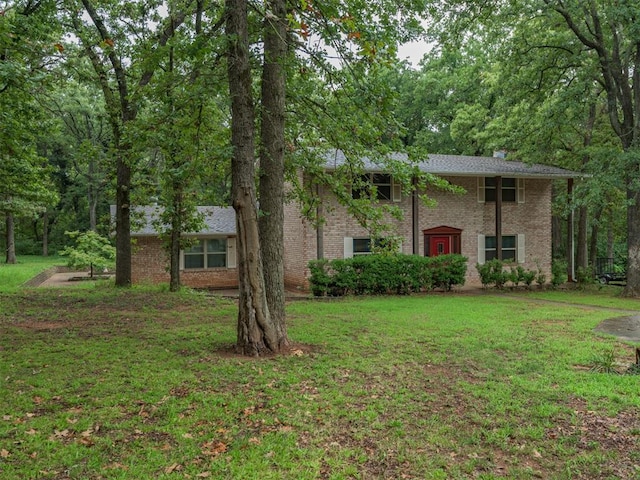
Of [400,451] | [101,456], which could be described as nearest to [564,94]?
[400,451]

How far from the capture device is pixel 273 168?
6.90 m

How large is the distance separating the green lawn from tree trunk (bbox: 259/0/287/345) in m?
0.98

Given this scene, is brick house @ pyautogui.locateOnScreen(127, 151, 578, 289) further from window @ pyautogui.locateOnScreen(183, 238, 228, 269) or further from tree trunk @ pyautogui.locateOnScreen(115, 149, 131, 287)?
tree trunk @ pyautogui.locateOnScreen(115, 149, 131, 287)

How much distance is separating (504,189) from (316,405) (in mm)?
17273

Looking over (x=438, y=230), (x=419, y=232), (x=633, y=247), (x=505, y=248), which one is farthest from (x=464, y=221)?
(x=633, y=247)

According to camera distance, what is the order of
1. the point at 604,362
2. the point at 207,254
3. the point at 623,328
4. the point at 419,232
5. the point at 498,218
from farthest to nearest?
1. the point at 207,254
2. the point at 498,218
3. the point at 419,232
4. the point at 623,328
5. the point at 604,362

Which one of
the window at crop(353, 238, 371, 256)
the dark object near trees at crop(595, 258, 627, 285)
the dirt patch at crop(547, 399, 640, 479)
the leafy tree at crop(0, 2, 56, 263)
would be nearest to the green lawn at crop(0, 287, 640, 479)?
the dirt patch at crop(547, 399, 640, 479)

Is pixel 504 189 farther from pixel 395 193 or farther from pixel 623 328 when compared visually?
pixel 623 328

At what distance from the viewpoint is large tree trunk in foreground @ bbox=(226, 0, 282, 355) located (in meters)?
6.25

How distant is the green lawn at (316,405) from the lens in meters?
3.51

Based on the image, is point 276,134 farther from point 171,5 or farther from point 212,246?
point 212,246

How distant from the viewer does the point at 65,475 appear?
3.25 meters

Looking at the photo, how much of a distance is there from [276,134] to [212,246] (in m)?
13.7

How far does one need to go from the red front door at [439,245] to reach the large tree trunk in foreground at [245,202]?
13058 millimetres
